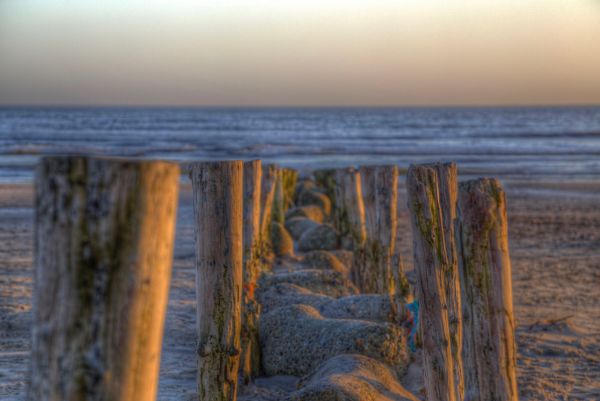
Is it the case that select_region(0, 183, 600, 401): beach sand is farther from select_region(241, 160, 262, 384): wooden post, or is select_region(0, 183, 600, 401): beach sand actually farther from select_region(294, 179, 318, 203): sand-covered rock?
select_region(294, 179, 318, 203): sand-covered rock

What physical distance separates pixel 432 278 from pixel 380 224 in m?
2.87

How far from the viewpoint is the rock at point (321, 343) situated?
5184 mm

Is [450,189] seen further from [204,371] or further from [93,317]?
[93,317]

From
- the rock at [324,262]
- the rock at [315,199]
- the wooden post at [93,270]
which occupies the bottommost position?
the rock at [324,262]

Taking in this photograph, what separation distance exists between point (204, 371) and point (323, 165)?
78.6 ft

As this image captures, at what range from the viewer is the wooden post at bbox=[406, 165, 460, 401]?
13.0ft

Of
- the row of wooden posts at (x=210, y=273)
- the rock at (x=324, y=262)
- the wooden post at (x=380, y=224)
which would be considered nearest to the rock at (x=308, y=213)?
the rock at (x=324, y=262)

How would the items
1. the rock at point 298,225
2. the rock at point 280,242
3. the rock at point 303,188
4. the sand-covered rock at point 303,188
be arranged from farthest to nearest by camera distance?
Result: the sand-covered rock at point 303,188 < the rock at point 303,188 < the rock at point 298,225 < the rock at point 280,242

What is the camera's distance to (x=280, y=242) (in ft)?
33.2

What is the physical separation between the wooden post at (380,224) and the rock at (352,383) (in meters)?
1.82

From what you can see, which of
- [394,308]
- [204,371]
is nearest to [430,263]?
[204,371]

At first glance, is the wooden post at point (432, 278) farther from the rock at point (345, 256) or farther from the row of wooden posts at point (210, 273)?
the rock at point (345, 256)

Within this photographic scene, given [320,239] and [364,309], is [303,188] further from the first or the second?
[364,309]

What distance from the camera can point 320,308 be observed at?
6082mm
